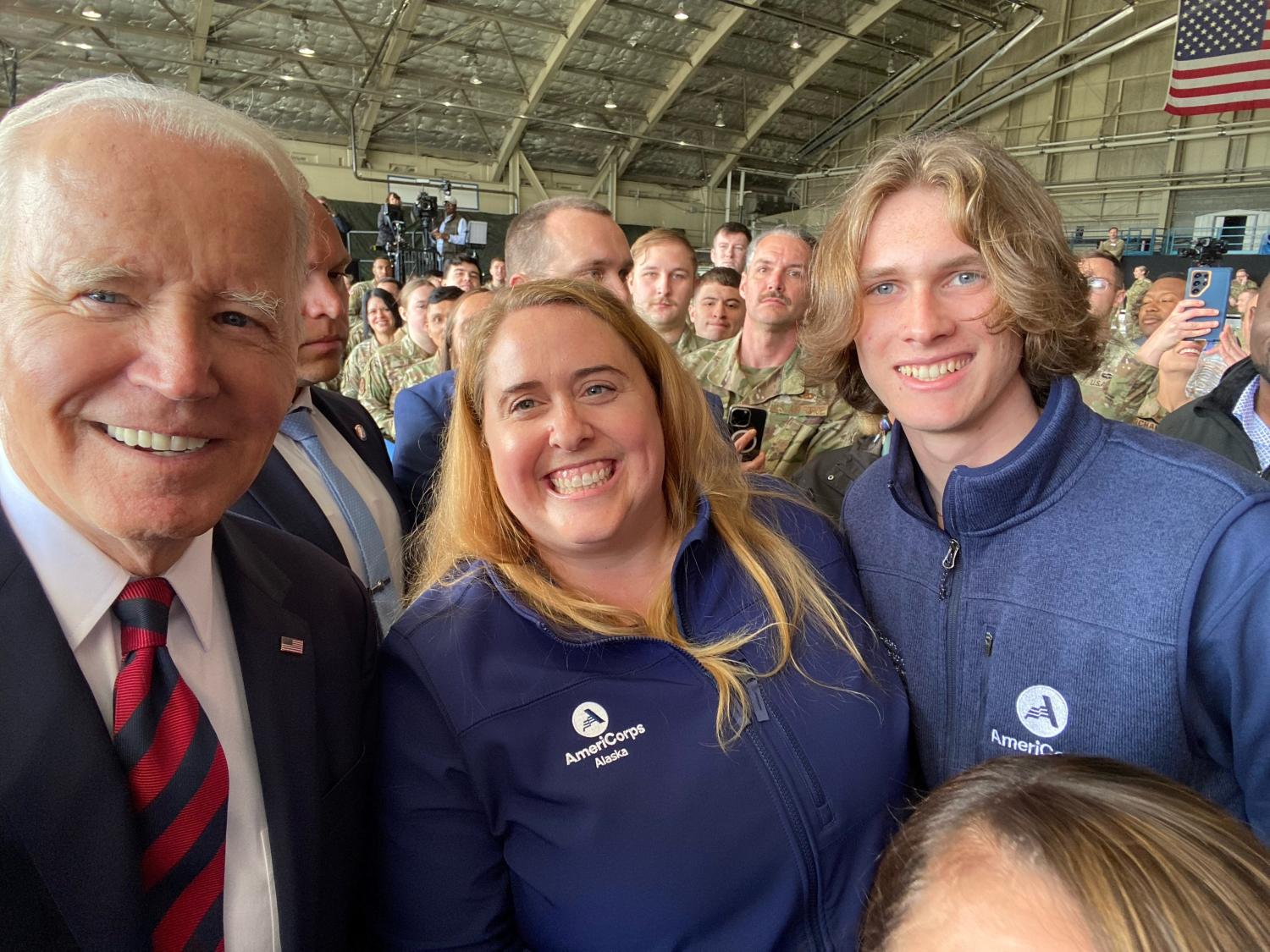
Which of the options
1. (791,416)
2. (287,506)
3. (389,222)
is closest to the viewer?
(287,506)

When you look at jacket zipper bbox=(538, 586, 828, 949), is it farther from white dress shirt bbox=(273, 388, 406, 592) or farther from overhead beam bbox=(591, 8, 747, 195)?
overhead beam bbox=(591, 8, 747, 195)

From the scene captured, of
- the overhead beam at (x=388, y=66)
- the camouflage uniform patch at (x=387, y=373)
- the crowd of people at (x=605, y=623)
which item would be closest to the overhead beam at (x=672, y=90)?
the overhead beam at (x=388, y=66)

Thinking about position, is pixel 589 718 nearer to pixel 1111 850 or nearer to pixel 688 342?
pixel 1111 850

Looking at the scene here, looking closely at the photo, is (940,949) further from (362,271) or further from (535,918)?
(362,271)

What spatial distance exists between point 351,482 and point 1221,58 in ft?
43.8

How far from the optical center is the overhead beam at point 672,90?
1622 cm

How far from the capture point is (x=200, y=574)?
3.68 ft

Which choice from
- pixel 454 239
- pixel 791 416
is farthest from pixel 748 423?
pixel 454 239

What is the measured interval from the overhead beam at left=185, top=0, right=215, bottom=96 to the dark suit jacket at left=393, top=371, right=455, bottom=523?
13163 millimetres

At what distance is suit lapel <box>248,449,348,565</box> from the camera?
1.82 meters

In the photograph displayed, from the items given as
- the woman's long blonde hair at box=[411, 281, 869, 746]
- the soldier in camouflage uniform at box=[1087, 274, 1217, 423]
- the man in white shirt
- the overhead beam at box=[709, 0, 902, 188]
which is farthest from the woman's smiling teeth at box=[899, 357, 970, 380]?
the overhead beam at box=[709, 0, 902, 188]

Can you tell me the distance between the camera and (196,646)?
3.73 feet

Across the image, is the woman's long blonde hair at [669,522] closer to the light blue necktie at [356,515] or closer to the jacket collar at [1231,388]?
the light blue necktie at [356,515]

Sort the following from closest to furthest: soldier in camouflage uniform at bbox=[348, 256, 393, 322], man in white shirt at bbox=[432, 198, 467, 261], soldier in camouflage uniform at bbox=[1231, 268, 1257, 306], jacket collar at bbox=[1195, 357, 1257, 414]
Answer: jacket collar at bbox=[1195, 357, 1257, 414], soldier in camouflage uniform at bbox=[1231, 268, 1257, 306], soldier in camouflage uniform at bbox=[348, 256, 393, 322], man in white shirt at bbox=[432, 198, 467, 261]
